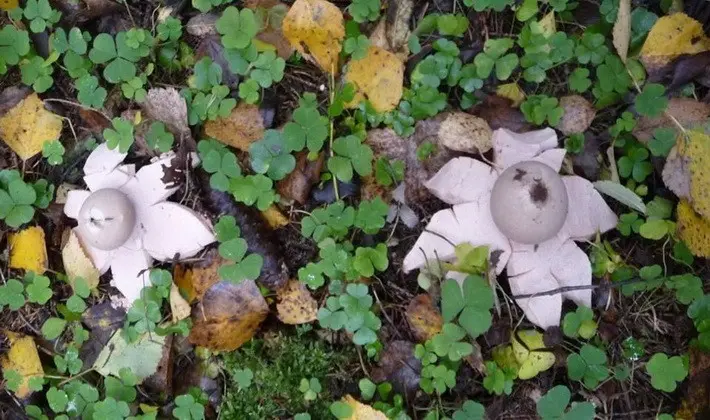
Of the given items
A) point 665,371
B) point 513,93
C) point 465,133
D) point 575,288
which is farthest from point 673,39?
point 665,371

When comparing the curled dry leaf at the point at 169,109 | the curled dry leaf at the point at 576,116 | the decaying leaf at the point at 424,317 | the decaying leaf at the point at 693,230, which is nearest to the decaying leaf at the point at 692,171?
the decaying leaf at the point at 693,230

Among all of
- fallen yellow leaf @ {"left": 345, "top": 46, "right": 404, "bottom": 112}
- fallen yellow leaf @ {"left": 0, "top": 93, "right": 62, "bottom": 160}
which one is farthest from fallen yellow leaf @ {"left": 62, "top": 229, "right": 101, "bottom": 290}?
fallen yellow leaf @ {"left": 345, "top": 46, "right": 404, "bottom": 112}

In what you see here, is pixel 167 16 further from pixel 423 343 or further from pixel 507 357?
pixel 507 357

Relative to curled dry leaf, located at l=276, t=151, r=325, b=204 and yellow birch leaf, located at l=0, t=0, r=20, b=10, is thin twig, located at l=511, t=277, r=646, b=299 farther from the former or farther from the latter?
yellow birch leaf, located at l=0, t=0, r=20, b=10

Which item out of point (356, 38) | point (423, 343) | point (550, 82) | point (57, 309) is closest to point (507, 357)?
point (423, 343)

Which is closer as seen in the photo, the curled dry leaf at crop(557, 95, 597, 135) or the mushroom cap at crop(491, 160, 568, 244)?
the mushroom cap at crop(491, 160, 568, 244)

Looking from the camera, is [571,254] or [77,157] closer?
[571,254]
